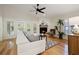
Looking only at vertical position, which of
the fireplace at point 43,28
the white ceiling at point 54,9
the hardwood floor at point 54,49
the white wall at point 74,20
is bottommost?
the hardwood floor at point 54,49

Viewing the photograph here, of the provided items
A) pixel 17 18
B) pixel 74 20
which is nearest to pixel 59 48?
pixel 74 20

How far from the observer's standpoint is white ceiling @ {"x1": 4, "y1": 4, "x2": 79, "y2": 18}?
292 centimetres

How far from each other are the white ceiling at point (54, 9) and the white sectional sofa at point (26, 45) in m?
0.69

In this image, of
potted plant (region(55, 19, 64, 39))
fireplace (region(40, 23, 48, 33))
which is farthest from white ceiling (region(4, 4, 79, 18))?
fireplace (region(40, 23, 48, 33))

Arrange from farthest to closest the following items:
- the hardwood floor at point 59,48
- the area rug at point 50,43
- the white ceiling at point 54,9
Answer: the area rug at point 50,43
the hardwood floor at point 59,48
the white ceiling at point 54,9

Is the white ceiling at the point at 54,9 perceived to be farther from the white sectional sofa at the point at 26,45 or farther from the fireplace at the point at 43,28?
the white sectional sofa at the point at 26,45

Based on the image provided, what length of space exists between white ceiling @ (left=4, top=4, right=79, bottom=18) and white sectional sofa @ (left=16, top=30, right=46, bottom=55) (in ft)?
2.26

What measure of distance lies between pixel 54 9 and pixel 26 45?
1.40 metres

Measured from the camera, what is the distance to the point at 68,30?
3.14 metres

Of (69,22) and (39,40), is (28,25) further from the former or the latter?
(69,22)

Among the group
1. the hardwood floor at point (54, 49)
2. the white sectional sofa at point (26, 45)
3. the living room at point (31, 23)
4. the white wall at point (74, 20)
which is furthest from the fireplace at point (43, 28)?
the white wall at point (74, 20)

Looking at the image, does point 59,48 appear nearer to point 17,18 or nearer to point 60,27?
point 60,27

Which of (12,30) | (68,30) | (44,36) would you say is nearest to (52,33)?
(44,36)

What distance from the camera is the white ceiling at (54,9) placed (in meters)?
2.92
